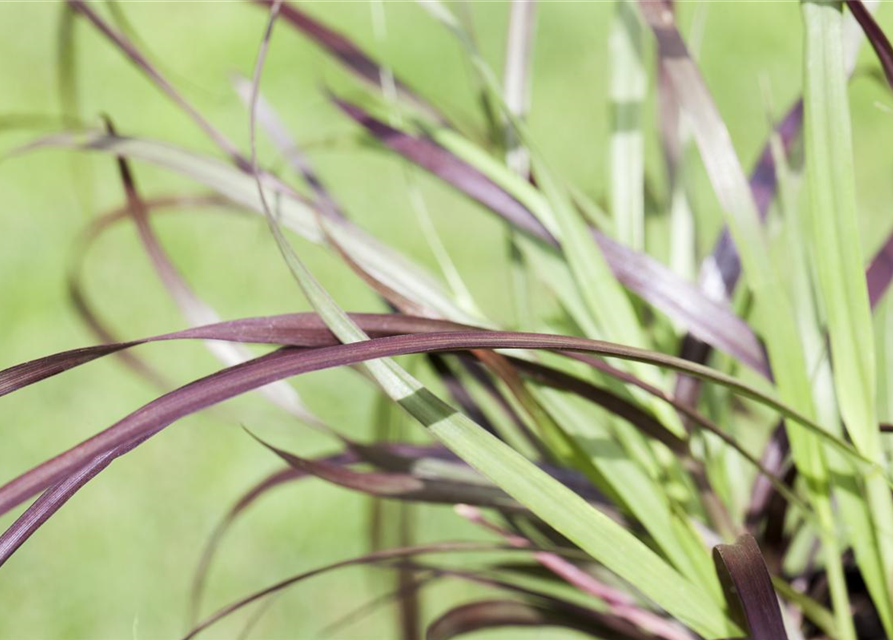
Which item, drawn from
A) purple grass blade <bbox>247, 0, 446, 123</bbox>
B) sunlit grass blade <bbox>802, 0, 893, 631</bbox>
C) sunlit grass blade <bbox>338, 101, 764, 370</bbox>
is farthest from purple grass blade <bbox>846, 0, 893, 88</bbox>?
purple grass blade <bbox>247, 0, 446, 123</bbox>

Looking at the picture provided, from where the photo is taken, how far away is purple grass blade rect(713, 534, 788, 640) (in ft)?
1.01

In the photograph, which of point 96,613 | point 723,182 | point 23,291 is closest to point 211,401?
point 723,182

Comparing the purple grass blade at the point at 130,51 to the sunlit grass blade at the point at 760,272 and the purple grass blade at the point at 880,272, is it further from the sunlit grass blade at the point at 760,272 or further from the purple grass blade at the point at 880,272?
the purple grass blade at the point at 880,272

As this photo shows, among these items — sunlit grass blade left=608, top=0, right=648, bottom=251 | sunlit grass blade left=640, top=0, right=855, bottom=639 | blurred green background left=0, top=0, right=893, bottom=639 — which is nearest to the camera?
sunlit grass blade left=640, top=0, right=855, bottom=639

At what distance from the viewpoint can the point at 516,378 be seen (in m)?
0.36

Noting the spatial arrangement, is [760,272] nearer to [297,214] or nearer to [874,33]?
[874,33]

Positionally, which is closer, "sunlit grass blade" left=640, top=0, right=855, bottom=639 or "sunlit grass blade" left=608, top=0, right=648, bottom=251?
"sunlit grass blade" left=640, top=0, right=855, bottom=639

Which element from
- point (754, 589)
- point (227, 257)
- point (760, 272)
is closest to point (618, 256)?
point (760, 272)

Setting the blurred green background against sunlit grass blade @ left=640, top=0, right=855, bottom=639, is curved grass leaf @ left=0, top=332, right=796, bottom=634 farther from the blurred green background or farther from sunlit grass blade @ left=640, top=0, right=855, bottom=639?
the blurred green background

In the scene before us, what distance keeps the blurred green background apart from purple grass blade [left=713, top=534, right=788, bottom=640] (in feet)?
0.86

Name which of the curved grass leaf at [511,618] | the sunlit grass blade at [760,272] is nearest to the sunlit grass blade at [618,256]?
the sunlit grass blade at [760,272]

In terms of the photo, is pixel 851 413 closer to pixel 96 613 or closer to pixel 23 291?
pixel 96 613

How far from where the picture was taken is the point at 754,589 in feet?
1.02

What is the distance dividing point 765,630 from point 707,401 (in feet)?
0.58
